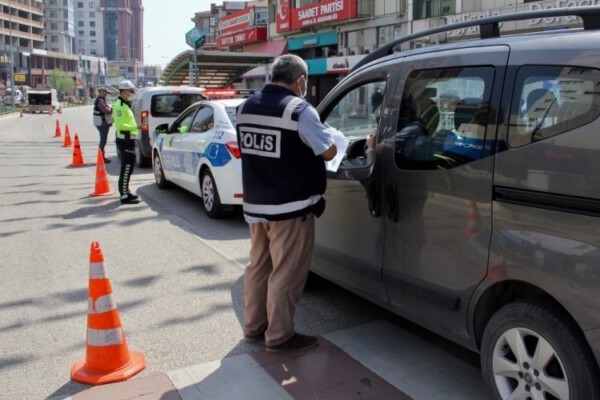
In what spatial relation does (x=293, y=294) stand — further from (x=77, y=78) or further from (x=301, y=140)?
(x=77, y=78)

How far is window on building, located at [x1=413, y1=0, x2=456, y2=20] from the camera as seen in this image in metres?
31.6

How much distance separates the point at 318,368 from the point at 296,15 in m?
45.4

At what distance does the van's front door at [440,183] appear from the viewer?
302cm

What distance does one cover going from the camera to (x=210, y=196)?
7.96 meters

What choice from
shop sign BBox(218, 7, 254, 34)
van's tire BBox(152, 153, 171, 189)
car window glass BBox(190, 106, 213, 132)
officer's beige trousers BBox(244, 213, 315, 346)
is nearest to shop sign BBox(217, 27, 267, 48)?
shop sign BBox(218, 7, 254, 34)

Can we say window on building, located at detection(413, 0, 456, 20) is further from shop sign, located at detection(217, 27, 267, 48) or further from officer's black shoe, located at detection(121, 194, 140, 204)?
officer's black shoe, located at detection(121, 194, 140, 204)

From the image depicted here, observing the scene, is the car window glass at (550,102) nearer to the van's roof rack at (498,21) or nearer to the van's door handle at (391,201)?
the van's roof rack at (498,21)

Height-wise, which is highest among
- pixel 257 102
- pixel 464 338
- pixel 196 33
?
pixel 196 33

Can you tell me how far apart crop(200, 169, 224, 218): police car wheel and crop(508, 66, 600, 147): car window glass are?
531 cm

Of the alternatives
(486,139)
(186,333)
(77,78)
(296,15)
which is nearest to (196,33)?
(186,333)

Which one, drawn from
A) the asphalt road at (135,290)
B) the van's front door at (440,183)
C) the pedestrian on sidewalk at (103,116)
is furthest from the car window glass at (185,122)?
the van's front door at (440,183)

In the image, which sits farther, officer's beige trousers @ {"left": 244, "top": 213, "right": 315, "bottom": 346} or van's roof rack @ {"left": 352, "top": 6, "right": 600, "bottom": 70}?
officer's beige trousers @ {"left": 244, "top": 213, "right": 315, "bottom": 346}

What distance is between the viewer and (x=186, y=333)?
4305 millimetres

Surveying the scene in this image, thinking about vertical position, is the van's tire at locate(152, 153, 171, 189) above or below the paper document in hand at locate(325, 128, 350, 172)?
below
